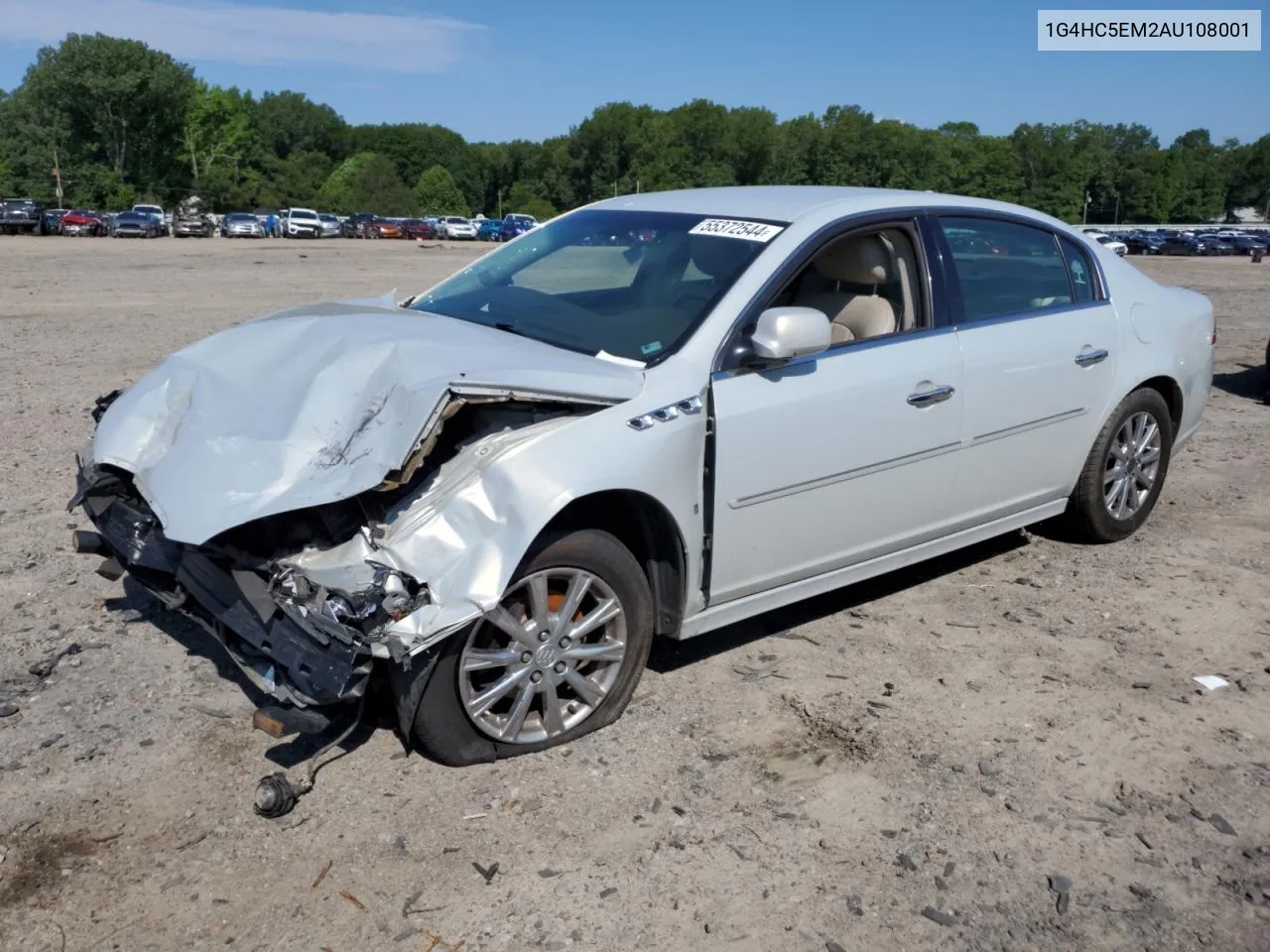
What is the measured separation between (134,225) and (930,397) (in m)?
57.2

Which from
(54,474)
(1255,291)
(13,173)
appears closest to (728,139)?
(13,173)

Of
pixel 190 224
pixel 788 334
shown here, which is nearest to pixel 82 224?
pixel 190 224

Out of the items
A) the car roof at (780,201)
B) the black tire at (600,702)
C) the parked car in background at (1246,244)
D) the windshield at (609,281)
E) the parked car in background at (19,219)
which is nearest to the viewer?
the black tire at (600,702)

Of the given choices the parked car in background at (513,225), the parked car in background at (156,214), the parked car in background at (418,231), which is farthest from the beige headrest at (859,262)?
the parked car in background at (418,231)

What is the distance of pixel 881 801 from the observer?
12.3ft

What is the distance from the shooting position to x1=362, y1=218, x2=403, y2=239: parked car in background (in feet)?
230

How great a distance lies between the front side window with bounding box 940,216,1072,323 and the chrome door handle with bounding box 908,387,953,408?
378 millimetres

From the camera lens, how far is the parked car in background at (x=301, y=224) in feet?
208

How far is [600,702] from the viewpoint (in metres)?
4.02

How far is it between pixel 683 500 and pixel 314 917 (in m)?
1.75

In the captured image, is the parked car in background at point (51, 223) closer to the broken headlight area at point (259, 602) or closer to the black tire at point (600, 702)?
the broken headlight area at point (259, 602)

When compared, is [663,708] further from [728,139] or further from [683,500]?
[728,139]

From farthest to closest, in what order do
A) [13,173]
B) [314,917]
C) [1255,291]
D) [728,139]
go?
[728,139] → [13,173] → [1255,291] → [314,917]

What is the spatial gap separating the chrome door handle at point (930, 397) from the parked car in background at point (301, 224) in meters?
62.8
